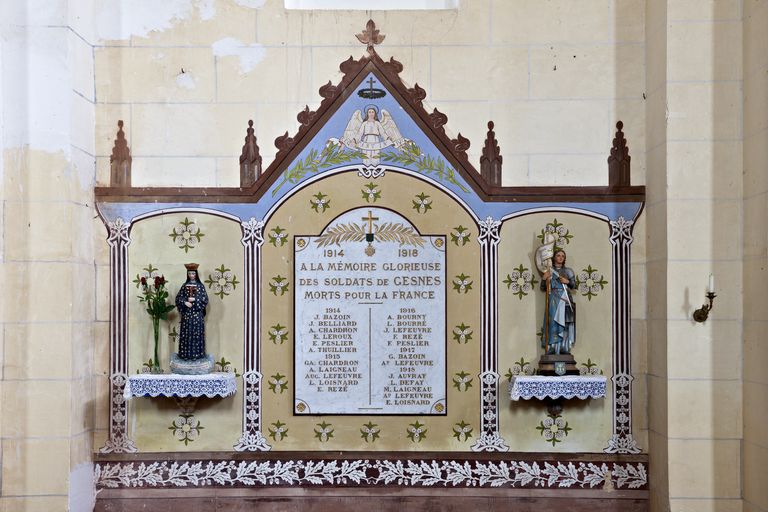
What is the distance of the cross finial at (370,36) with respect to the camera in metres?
5.32

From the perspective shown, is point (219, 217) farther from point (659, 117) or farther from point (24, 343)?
point (659, 117)

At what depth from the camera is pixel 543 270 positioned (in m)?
5.14

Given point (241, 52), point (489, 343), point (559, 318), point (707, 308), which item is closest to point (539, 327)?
point (559, 318)

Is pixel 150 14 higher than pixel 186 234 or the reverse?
higher

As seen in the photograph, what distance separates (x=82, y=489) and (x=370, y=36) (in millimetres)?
3356

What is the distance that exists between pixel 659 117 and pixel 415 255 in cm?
172

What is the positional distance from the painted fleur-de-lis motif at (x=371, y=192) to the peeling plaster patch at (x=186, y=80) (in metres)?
1.30

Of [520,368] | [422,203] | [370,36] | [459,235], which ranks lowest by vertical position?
[520,368]

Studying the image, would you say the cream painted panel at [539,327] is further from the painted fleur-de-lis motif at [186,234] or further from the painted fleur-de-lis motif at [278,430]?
the painted fleur-de-lis motif at [186,234]

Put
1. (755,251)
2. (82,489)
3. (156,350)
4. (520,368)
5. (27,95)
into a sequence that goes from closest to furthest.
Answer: (755,251) → (27,95) → (82,489) → (156,350) → (520,368)

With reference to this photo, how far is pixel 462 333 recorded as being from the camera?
17.1 feet

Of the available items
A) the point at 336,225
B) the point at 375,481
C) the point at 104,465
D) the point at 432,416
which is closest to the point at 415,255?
the point at 336,225

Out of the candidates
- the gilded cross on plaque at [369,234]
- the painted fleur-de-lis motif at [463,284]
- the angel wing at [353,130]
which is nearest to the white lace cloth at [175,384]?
the gilded cross on plaque at [369,234]

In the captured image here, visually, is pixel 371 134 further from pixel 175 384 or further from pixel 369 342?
pixel 175 384
